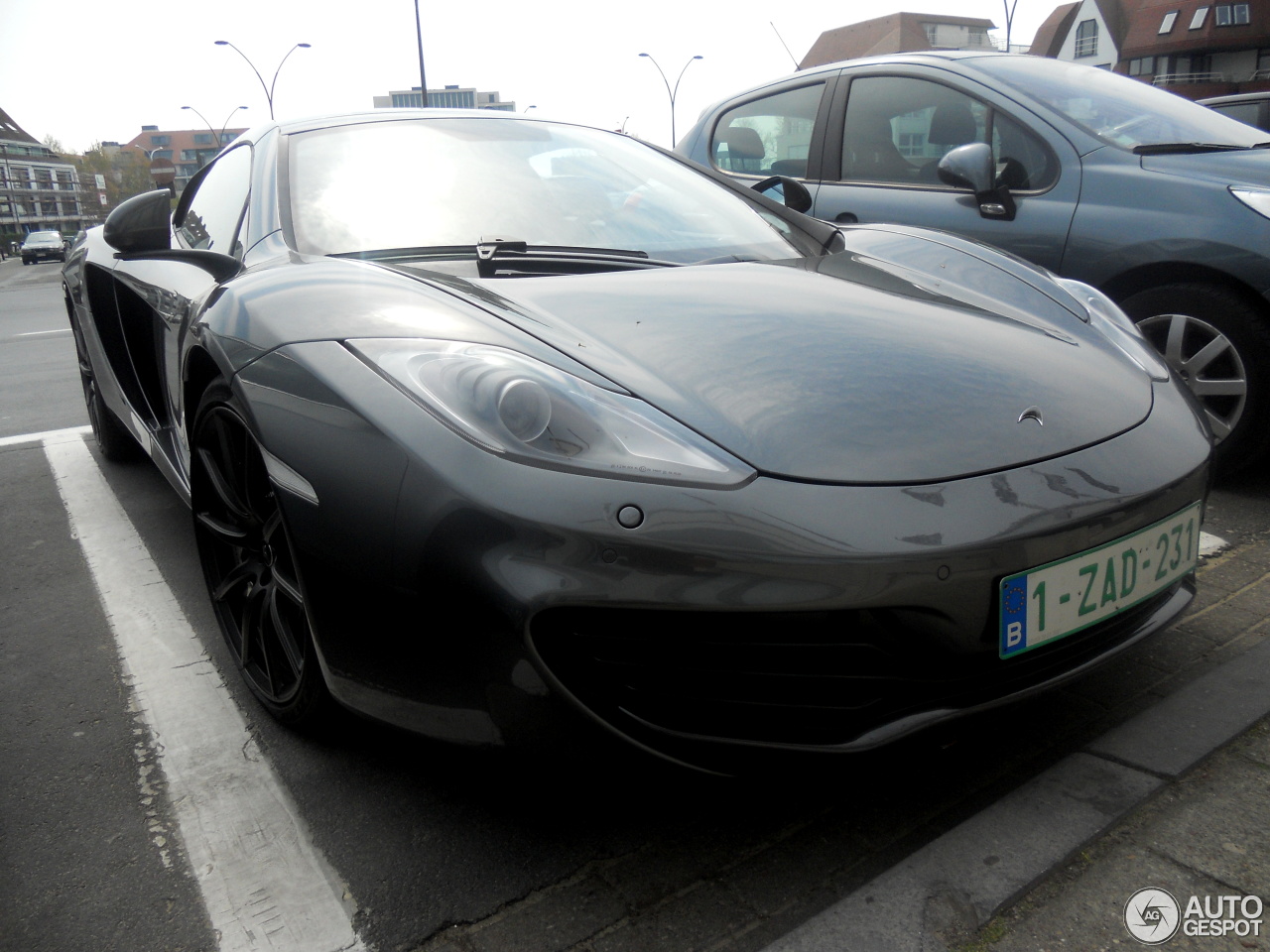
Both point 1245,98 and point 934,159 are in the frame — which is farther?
point 1245,98

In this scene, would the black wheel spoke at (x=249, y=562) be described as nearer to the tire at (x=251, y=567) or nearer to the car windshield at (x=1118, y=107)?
the tire at (x=251, y=567)

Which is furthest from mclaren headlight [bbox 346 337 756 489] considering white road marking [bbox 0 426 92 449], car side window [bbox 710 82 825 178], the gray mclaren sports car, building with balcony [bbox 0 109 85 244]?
building with balcony [bbox 0 109 85 244]

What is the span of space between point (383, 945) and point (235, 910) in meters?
0.26

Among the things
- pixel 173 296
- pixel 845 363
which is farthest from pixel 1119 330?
pixel 173 296

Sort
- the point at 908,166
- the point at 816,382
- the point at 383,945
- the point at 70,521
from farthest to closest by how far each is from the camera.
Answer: the point at 908,166
the point at 70,521
the point at 816,382
the point at 383,945

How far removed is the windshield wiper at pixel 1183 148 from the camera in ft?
11.3

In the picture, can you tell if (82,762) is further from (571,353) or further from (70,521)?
(70,521)

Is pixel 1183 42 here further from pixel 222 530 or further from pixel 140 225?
pixel 222 530

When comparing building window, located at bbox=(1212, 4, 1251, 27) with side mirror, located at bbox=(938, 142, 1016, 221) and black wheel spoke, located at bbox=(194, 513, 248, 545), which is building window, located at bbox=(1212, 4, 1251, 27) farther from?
black wheel spoke, located at bbox=(194, 513, 248, 545)

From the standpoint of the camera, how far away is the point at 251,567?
2.05m

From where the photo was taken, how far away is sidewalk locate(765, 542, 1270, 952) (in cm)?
136

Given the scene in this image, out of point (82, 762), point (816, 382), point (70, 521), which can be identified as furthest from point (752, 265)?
point (70, 521)

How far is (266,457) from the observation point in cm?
167

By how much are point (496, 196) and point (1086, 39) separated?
233 feet
